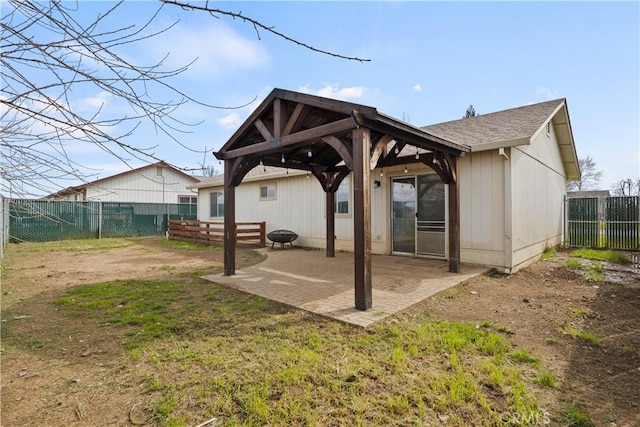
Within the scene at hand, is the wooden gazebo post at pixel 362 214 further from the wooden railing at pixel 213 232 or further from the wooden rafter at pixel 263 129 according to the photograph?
the wooden railing at pixel 213 232

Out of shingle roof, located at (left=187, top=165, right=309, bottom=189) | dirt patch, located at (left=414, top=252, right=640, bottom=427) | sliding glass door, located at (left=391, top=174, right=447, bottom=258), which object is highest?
shingle roof, located at (left=187, top=165, right=309, bottom=189)

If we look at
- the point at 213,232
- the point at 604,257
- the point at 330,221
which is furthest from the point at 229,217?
the point at 604,257

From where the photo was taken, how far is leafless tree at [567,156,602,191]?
3547cm

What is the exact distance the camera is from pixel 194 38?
200cm

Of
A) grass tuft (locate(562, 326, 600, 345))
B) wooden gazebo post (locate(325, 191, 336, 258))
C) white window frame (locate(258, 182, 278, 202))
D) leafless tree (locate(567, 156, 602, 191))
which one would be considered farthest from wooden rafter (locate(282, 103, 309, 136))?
leafless tree (locate(567, 156, 602, 191))

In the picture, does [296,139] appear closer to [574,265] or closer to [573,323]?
[573,323]

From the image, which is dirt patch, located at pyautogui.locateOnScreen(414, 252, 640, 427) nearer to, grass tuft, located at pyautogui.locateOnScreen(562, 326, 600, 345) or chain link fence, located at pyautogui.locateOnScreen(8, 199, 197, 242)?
grass tuft, located at pyautogui.locateOnScreen(562, 326, 600, 345)

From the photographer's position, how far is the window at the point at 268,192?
1238 centimetres

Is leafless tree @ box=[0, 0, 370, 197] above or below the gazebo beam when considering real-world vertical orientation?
below

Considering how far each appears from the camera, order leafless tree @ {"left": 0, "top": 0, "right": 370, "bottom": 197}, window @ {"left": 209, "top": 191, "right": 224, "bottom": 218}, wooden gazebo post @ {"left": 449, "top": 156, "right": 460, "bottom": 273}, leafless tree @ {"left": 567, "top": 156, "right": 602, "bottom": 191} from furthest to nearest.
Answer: leafless tree @ {"left": 567, "top": 156, "right": 602, "bottom": 191} → window @ {"left": 209, "top": 191, "right": 224, "bottom": 218} → wooden gazebo post @ {"left": 449, "top": 156, "right": 460, "bottom": 273} → leafless tree @ {"left": 0, "top": 0, "right": 370, "bottom": 197}

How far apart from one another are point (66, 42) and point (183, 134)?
0.71 m

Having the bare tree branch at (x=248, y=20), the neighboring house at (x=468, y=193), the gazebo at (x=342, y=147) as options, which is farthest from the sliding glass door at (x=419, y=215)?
the bare tree branch at (x=248, y=20)

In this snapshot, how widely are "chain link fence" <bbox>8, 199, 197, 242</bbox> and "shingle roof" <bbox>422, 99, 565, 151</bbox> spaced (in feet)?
46.0

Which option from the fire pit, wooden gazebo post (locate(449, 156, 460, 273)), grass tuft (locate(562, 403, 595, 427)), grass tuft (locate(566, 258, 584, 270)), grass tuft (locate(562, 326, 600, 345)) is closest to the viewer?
grass tuft (locate(562, 403, 595, 427))
